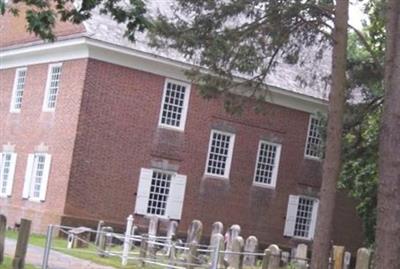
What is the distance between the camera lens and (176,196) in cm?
3278

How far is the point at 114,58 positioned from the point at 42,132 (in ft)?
15.1

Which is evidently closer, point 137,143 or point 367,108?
point 367,108

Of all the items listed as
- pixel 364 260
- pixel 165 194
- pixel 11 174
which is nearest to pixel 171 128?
pixel 165 194

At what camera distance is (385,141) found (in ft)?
41.1

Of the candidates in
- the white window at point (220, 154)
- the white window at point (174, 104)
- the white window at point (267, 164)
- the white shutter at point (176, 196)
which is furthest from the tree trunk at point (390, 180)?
the white window at point (267, 164)

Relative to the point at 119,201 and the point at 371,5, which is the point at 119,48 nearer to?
the point at 119,201

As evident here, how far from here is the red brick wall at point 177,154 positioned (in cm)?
3069

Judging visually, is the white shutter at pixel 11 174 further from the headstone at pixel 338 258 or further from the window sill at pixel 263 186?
the headstone at pixel 338 258

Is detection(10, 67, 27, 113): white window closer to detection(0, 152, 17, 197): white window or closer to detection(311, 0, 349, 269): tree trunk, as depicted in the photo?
detection(0, 152, 17, 197): white window

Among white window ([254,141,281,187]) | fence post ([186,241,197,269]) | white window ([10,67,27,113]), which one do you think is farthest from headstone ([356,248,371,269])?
white window ([10,67,27,113])

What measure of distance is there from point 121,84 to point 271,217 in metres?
9.33

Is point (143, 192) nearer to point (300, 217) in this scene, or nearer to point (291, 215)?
point (291, 215)

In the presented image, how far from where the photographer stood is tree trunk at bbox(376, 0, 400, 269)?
480 inches

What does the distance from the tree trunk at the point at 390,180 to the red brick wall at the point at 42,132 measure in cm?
1937
